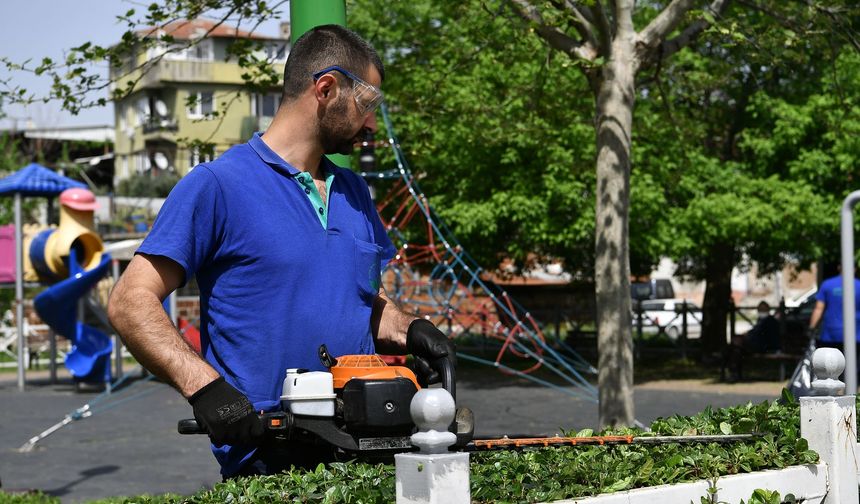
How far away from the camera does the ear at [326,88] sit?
3.26 metres

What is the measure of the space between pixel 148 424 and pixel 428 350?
474 inches

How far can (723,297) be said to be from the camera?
22562 millimetres

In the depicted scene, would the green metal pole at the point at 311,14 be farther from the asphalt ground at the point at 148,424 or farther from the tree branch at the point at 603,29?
the asphalt ground at the point at 148,424

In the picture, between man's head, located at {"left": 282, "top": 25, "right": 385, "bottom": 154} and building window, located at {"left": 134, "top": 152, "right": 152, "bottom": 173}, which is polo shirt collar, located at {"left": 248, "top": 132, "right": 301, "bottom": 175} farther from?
building window, located at {"left": 134, "top": 152, "right": 152, "bottom": 173}

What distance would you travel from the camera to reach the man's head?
129 inches

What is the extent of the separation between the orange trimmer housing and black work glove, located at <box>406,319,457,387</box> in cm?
13

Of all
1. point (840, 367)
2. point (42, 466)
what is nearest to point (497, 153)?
point (42, 466)

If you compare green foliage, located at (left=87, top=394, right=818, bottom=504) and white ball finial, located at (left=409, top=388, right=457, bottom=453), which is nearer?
white ball finial, located at (left=409, top=388, right=457, bottom=453)

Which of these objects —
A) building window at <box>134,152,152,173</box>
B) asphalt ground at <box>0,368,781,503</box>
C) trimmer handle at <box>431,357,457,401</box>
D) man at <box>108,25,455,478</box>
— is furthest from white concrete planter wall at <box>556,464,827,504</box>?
building window at <box>134,152,152,173</box>

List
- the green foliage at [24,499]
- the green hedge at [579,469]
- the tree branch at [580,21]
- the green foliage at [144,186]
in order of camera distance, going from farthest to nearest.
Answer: the green foliage at [144,186] < the tree branch at [580,21] < the green foliage at [24,499] < the green hedge at [579,469]

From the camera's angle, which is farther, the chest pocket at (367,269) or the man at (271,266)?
the chest pocket at (367,269)

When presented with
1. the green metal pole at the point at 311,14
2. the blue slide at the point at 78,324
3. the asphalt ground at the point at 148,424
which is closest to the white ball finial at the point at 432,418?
the green metal pole at the point at 311,14

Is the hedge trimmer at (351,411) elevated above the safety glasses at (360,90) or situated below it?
below

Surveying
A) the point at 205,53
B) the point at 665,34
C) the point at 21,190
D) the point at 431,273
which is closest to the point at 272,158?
the point at 665,34
